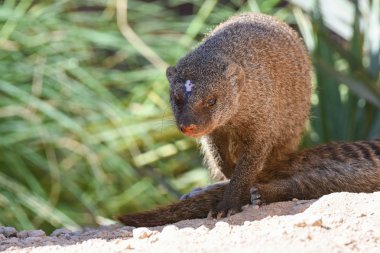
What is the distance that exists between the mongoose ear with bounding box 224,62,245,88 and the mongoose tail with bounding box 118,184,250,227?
35cm

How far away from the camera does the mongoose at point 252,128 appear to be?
9.27ft

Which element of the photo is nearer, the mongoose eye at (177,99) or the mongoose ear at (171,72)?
the mongoose eye at (177,99)

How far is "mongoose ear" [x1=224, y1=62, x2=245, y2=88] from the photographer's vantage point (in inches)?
115

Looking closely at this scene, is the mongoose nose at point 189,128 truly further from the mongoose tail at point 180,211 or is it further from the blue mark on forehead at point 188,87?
the mongoose tail at point 180,211

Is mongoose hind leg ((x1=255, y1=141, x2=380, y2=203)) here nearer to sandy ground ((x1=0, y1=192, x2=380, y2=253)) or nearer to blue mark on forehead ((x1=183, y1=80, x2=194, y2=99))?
sandy ground ((x1=0, y1=192, x2=380, y2=253))


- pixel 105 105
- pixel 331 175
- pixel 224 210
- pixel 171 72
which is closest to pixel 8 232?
pixel 224 210

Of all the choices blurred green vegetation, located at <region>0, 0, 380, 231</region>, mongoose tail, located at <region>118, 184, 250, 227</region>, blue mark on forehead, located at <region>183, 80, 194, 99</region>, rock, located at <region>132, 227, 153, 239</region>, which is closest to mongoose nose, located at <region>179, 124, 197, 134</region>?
blue mark on forehead, located at <region>183, 80, 194, 99</region>

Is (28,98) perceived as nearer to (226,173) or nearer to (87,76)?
(87,76)

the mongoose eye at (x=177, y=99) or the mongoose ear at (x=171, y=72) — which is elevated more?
the mongoose ear at (x=171, y=72)

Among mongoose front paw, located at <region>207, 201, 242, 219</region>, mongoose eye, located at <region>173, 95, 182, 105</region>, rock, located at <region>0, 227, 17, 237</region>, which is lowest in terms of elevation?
mongoose front paw, located at <region>207, 201, 242, 219</region>

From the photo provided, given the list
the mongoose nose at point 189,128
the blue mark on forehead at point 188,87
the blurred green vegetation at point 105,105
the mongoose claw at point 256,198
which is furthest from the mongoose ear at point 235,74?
the blurred green vegetation at point 105,105

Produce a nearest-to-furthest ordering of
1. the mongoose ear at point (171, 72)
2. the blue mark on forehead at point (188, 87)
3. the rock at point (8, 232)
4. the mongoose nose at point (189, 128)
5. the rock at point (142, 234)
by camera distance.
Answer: the rock at point (142, 234)
the rock at point (8, 232)
the mongoose nose at point (189, 128)
the blue mark on forehead at point (188, 87)
the mongoose ear at point (171, 72)

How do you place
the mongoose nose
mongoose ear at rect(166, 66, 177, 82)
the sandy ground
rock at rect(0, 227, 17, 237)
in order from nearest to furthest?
the sandy ground, rock at rect(0, 227, 17, 237), the mongoose nose, mongoose ear at rect(166, 66, 177, 82)

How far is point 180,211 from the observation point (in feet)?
9.16
